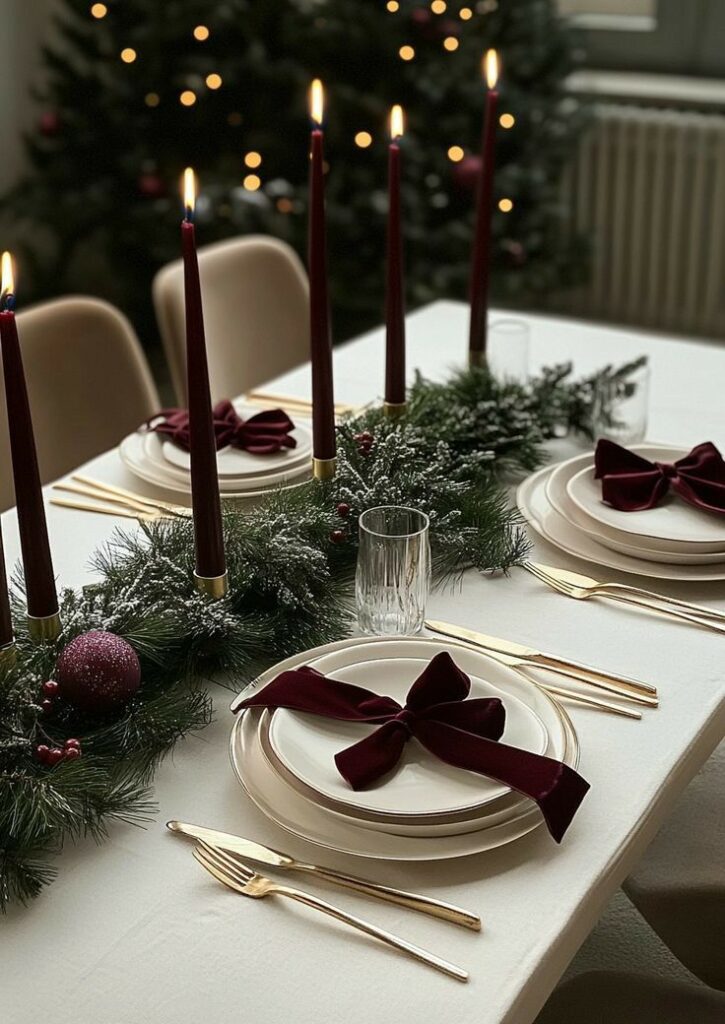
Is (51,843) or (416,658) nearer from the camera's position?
(51,843)

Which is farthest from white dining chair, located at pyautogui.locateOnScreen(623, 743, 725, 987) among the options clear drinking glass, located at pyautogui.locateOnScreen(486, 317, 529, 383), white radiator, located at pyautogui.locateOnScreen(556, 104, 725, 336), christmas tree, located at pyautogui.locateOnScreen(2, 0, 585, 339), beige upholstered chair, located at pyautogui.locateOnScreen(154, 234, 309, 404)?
white radiator, located at pyautogui.locateOnScreen(556, 104, 725, 336)

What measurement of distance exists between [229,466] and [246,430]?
7cm

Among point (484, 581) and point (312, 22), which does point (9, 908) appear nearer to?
point (484, 581)

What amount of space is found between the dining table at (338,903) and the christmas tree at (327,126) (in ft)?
8.87

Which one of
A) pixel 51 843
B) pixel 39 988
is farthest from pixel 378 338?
pixel 39 988

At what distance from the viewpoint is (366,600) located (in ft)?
3.55

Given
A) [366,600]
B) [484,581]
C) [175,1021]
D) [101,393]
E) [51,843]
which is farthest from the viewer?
[101,393]

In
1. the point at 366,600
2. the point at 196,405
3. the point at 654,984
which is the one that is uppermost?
the point at 196,405

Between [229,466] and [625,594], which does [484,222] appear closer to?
[229,466]

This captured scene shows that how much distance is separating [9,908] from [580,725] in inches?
17.6

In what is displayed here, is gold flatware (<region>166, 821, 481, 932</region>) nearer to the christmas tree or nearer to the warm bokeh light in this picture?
the warm bokeh light

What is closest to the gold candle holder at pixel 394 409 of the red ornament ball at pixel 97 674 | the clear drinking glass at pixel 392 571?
the clear drinking glass at pixel 392 571

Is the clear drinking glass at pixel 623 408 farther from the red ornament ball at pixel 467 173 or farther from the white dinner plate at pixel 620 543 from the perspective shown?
the red ornament ball at pixel 467 173

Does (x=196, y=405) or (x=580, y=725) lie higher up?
(x=196, y=405)
